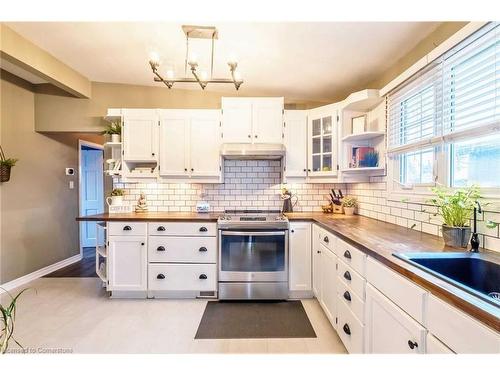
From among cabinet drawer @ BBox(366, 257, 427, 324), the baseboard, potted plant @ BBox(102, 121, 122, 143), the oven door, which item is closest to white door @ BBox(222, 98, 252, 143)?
the oven door

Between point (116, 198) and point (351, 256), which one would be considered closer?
point (351, 256)

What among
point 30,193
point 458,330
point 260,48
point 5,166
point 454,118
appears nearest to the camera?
point 458,330

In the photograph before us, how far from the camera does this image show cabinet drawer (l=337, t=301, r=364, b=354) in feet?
5.01

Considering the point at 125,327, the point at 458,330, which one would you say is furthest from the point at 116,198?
the point at 458,330

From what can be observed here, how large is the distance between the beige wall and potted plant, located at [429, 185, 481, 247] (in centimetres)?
449

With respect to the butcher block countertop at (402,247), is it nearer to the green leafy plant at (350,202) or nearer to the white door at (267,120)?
the green leafy plant at (350,202)

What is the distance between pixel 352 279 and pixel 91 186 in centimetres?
506

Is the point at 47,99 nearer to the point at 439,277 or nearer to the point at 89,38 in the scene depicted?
the point at 89,38

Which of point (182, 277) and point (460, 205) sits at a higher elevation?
point (460, 205)

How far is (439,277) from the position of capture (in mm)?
974

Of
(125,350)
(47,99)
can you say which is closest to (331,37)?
(125,350)

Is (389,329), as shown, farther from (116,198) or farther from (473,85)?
(116,198)

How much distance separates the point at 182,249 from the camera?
2.66m

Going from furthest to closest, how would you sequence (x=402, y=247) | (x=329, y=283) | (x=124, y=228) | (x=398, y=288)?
(x=124, y=228), (x=329, y=283), (x=402, y=247), (x=398, y=288)
